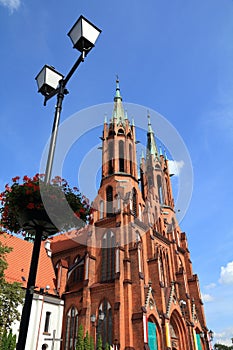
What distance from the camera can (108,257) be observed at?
3069 centimetres

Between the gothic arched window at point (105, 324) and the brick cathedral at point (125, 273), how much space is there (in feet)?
0.10

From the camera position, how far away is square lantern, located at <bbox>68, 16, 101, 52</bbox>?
20.8 feet

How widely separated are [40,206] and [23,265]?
90.0 feet

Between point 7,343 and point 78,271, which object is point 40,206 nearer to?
point 7,343

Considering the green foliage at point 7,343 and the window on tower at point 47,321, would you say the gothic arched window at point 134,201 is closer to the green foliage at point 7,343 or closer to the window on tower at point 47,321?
the window on tower at point 47,321

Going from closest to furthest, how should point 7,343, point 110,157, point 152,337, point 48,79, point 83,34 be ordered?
point 83,34 → point 48,79 → point 7,343 → point 152,337 → point 110,157

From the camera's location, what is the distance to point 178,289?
36.1m

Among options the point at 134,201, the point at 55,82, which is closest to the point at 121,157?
the point at 134,201

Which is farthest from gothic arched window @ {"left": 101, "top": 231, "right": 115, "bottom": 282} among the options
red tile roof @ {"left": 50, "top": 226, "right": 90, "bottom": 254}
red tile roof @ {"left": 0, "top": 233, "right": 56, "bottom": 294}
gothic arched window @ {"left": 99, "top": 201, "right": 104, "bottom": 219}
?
red tile roof @ {"left": 0, "top": 233, "right": 56, "bottom": 294}

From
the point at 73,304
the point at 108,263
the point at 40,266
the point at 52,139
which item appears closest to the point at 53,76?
the point at 52,139

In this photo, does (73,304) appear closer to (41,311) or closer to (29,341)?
(41,311)

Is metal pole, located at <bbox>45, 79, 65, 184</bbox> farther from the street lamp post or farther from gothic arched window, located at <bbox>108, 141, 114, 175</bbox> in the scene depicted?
gothic arched window, located at <bbox>108, 141, 114, 175</bbox>

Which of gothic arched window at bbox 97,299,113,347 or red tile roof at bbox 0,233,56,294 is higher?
red tile roof at bbox 0,233,56,294

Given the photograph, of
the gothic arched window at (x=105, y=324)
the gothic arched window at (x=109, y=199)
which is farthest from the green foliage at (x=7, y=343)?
the gothic arched window at (x=109, y=199)
